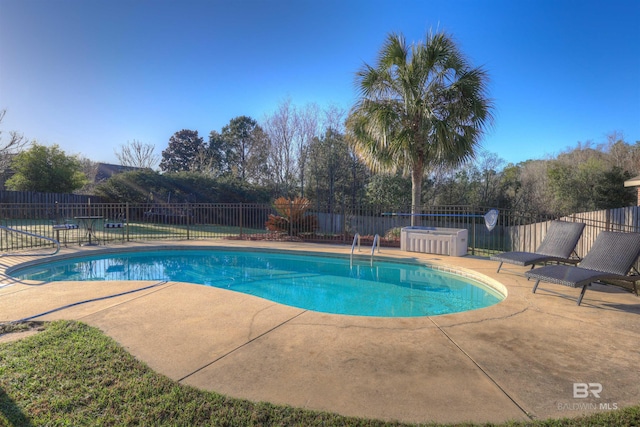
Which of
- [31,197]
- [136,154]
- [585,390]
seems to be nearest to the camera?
[585,390]

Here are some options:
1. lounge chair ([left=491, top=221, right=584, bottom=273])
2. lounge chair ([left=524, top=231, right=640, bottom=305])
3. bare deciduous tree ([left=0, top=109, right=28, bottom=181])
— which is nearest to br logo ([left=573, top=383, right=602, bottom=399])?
lounge chair ([left=524, top=231, right=640, bottom=305])

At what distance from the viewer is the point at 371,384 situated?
88.1 inches

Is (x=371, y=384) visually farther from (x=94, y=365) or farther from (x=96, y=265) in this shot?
(x=96, y=265)

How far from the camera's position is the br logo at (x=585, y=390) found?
211cm

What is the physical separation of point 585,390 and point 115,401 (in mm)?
3051

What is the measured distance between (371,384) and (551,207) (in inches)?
788

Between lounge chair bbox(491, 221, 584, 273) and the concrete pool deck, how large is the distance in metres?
0.90

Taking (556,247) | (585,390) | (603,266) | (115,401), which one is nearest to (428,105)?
(556,247)

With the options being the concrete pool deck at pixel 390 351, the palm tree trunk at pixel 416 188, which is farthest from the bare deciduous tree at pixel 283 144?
the concrete pool deck at pixel 390 351

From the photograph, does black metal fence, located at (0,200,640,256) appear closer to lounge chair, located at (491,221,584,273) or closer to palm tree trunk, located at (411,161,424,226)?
palm tree trunk, located at (411,161,424,226)

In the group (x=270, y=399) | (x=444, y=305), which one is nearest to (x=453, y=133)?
(x=444, y=305)

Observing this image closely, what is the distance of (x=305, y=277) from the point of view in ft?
24.2

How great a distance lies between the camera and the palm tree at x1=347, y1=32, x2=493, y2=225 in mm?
9383

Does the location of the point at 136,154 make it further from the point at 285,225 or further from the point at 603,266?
the point at 603,266
